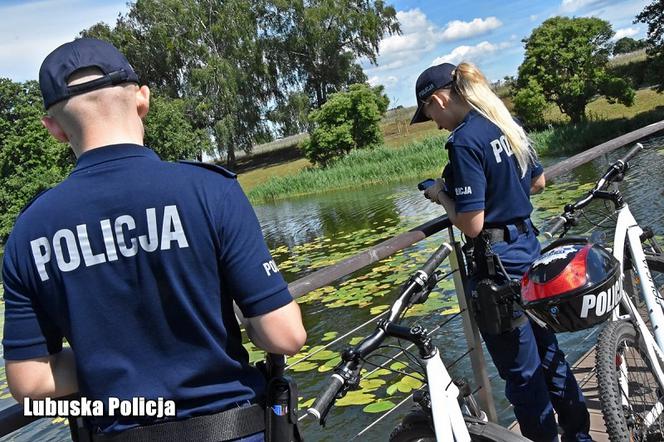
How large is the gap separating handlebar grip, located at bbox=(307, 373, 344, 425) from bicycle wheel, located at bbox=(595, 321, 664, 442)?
1059 millimetres

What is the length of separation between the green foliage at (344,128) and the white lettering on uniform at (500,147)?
35353 millimetres

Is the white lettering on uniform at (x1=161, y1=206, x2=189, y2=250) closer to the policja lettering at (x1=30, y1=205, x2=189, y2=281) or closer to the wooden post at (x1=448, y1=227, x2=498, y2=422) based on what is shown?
the policja lettering at (x1=30, y1=205, x2=189, y2=281)

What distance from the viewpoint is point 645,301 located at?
8.64 ft

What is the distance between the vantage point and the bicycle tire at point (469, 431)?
70.6 inches

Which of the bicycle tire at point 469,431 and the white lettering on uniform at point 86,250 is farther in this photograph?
the bicycle tire at point 469,431

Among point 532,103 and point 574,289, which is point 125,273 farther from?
point 532,103

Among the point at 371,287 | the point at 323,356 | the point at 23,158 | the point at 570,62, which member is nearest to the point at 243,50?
the point at 23,158

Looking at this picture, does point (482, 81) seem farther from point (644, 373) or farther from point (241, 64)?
point (241, 64)

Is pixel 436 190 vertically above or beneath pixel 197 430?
above

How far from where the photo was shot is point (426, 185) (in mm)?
2654

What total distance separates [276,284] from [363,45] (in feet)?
145

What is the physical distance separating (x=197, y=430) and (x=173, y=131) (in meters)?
42.6

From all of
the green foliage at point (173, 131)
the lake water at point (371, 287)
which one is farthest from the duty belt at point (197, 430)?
the green foliage at point (173, 131)

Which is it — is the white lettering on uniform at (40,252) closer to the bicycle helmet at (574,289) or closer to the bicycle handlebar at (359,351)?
the bicycle handlebar at (359,351)
